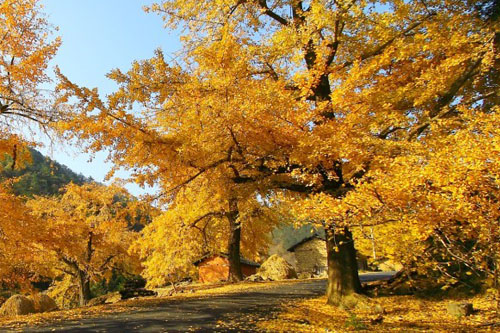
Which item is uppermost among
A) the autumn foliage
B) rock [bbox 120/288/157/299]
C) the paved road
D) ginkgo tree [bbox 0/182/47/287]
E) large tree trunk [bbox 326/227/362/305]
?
the autumn foliage

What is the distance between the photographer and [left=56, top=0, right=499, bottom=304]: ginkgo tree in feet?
24.9

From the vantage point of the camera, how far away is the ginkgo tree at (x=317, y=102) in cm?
758

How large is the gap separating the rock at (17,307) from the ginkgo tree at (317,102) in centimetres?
965

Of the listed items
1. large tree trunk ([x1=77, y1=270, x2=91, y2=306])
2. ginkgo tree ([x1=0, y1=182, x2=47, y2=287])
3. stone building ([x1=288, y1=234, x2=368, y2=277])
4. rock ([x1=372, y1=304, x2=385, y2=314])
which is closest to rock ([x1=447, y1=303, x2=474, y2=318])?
rock ([x1=372, y1=304, x2=385, y2=314])

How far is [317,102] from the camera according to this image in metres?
8.84

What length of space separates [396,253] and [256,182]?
4.17m

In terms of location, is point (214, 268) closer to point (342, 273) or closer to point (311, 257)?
point (311, 257)

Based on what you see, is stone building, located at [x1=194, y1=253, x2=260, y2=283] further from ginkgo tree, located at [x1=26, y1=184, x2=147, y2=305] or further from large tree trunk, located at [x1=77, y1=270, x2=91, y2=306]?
large tree trunk, located at [x1=77, y1=270, x2=91, y2=306]

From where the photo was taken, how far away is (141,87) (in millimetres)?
8617

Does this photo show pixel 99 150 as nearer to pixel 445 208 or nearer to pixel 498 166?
pixel 445 208

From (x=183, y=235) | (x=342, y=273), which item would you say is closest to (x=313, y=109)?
(x=342, y=273)

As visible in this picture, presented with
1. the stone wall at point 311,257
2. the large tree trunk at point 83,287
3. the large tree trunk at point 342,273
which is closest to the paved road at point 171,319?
the large tree trunk at point 342,273

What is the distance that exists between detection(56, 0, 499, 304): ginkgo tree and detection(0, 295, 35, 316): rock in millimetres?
9655

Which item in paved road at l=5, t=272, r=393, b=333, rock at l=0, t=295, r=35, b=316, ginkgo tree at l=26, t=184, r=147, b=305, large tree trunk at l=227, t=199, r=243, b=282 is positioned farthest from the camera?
large tree trunk at l=227, t=199, r=243, b=282
